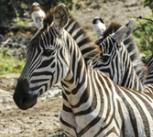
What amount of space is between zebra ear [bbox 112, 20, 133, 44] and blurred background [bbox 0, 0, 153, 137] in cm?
33

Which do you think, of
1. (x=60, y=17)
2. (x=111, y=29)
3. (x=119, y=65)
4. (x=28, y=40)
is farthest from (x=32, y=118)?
(x=60, y=17)

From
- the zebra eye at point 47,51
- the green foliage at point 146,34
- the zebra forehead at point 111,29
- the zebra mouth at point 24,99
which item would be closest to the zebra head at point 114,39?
the zebra forehead at point 111,29

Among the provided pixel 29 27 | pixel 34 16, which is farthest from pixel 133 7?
pixel 34 16

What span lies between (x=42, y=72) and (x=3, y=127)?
5190 millimetres

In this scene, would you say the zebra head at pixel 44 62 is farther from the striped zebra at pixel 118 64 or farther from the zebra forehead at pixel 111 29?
the zebra forehead at pixel 111 29

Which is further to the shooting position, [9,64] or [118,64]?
[9,64]

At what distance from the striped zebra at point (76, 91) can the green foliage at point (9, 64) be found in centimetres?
914

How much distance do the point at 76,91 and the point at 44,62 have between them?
1.52ft

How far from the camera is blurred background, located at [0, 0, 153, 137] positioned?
33.8 ft

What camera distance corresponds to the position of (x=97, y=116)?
215 inches

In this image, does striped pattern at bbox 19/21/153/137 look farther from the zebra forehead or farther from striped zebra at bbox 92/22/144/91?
the zebra forehead

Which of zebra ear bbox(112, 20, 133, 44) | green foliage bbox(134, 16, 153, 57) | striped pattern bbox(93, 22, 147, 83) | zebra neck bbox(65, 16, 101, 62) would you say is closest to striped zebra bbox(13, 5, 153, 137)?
zebra neck bbox(65, 16, 101, 62)

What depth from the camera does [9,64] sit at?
15.7 meters

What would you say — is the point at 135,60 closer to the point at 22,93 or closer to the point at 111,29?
the point at 111,29
